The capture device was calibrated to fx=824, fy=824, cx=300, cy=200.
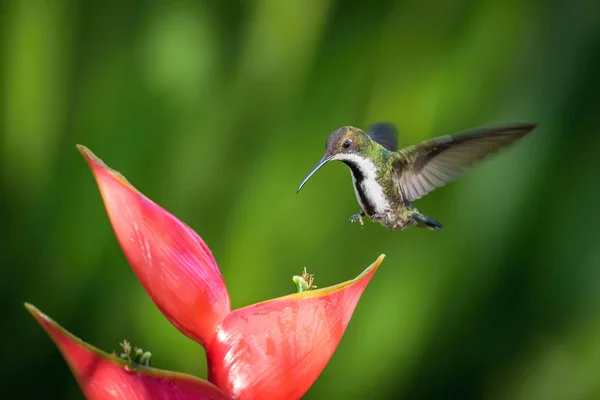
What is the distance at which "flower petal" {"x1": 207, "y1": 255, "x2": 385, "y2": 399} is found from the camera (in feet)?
1.34

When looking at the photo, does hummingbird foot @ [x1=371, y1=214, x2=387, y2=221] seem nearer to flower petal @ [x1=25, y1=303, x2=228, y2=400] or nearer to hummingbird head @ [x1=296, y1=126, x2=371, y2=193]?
hummingbird head @ [x1=296, y1=126, x2=371, y2=193]

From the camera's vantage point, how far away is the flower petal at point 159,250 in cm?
40

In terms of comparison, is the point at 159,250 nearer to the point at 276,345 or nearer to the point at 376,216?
the point at 276,345

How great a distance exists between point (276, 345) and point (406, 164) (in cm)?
34

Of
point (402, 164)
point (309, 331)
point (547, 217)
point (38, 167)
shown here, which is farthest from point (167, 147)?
point (309, 331)

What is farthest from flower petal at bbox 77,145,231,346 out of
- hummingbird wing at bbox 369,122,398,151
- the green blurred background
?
the green blurred background

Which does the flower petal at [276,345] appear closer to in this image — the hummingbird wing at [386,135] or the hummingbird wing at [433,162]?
the hummingbird wing at [433,162]

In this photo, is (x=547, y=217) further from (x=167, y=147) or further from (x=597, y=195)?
(x=167, y=147)

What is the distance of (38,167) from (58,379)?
1.29 ft

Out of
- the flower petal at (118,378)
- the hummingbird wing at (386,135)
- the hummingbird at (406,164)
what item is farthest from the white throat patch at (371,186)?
the flower petal at (118,378)

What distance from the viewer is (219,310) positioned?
0.42 meters

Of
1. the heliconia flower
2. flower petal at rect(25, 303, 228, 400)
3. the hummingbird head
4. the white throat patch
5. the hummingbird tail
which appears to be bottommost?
flower petal at rect(25, 303, 228, 400)

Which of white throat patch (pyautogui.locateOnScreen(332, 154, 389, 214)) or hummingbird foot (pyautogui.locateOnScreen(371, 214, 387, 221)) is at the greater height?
white throat patch (pyautogui.locateOnScreen(332, 154, 389, 214))

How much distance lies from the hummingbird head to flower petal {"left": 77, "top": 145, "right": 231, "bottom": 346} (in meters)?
0.16
